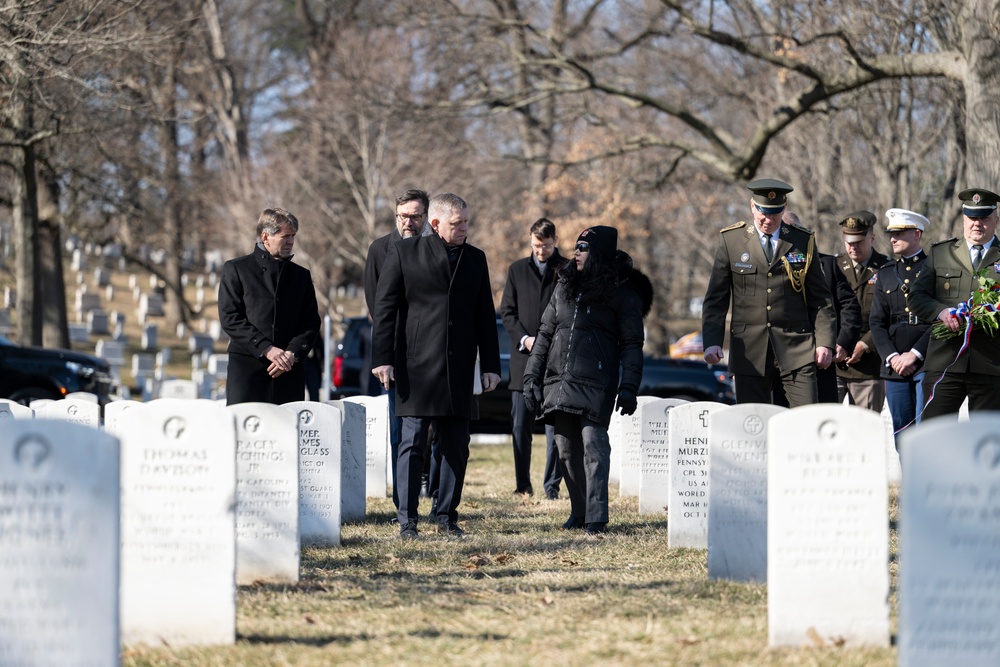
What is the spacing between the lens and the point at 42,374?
54.9 ft

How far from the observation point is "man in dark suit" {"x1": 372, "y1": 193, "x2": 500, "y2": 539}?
8109 millimetres

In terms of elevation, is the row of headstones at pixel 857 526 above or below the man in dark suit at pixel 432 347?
below

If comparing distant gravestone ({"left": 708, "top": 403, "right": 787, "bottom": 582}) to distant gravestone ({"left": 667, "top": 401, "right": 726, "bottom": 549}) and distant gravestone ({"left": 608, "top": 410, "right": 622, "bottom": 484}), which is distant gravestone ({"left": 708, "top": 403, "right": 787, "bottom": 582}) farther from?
distant gravestone ({"left": 608, "top": 410, "right": 622, "bottom": 484})

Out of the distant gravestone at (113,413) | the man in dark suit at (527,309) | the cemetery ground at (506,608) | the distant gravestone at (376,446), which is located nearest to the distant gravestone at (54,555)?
the cemetery ground at (506,608)

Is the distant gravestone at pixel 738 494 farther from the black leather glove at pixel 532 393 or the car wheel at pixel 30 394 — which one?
the car wheel at pixel 30 394

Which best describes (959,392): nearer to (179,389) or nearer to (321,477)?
(321,477)

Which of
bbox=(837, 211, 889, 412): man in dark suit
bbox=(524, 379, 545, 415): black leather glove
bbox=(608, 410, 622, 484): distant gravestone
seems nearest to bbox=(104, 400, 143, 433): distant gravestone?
bbox=(524, 379, 545, 415): black leather glove

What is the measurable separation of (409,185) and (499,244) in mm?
4508

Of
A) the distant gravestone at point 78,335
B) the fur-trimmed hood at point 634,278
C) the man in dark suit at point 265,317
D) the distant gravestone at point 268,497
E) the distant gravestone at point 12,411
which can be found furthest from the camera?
the distant gravestone at point 78,335

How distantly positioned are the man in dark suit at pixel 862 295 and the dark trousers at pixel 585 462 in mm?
2499

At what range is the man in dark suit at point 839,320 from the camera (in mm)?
8891

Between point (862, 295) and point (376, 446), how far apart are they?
4.27m

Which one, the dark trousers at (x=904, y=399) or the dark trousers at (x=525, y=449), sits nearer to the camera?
the dark trousers at (x=904, y=399)

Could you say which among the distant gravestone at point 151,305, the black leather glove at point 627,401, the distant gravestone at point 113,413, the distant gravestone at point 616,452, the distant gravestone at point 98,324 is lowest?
the distant gravestone at point 616,452
